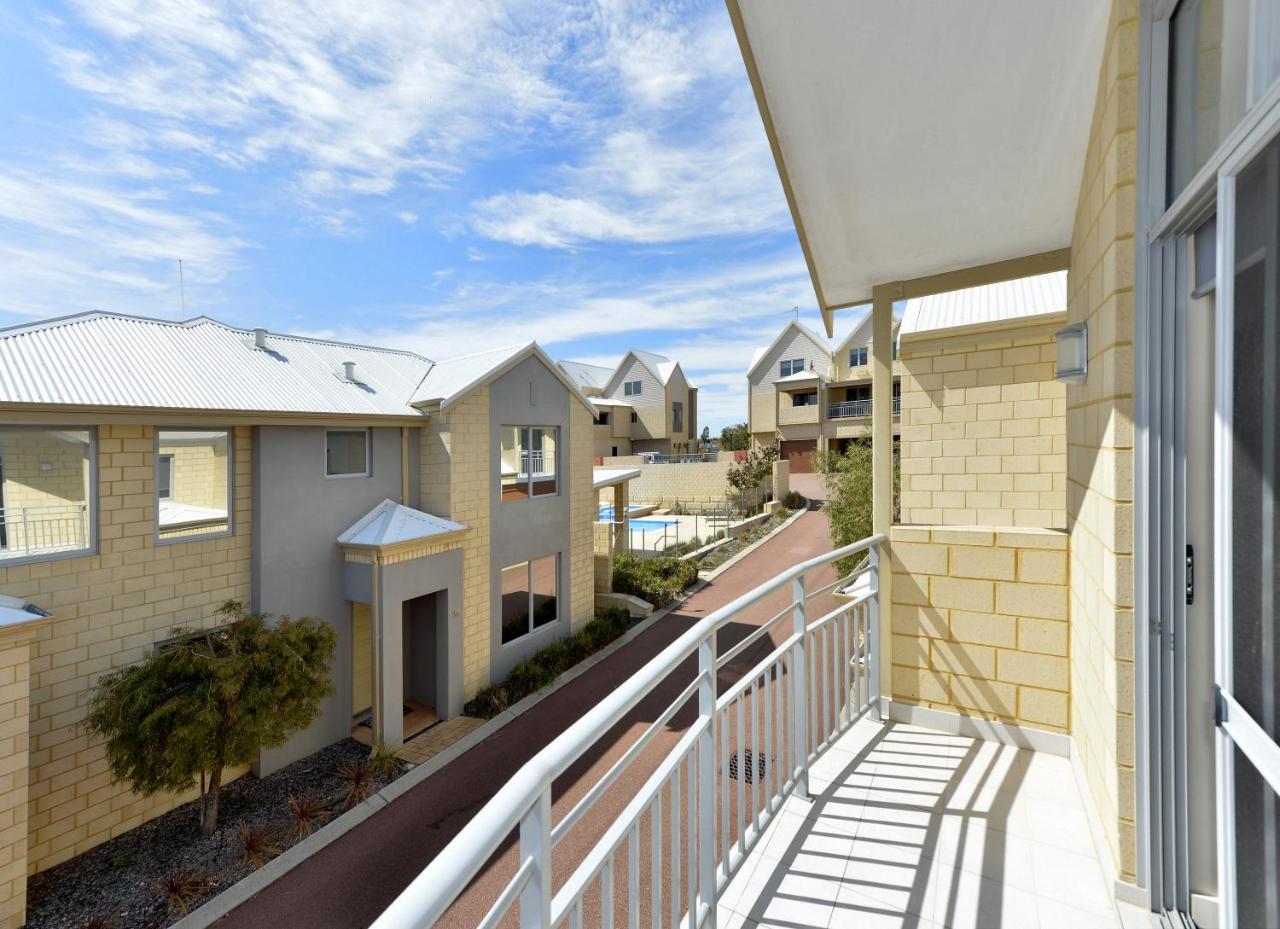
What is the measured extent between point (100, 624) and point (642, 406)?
26646mm

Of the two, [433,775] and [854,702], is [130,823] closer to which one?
[433,775]

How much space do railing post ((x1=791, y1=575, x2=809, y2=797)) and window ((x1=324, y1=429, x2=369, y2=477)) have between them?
270 inches

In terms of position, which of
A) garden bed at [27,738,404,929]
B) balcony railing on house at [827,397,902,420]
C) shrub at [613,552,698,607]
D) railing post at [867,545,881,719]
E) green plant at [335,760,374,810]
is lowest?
garden bed at [27,738,404,929]

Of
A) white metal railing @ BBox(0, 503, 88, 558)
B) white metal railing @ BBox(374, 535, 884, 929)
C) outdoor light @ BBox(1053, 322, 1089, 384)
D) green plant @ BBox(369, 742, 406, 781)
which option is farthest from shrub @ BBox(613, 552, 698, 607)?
outdoor light @ BBox(1053, 322, 1089, 384)

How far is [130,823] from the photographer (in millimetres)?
5688

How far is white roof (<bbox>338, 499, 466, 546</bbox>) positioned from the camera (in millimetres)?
7211

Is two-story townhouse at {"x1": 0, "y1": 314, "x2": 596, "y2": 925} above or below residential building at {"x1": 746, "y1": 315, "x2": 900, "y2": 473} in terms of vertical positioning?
below

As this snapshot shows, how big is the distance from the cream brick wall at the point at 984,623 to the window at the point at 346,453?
6.95m

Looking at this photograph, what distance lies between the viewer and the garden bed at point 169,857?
4.71 metres

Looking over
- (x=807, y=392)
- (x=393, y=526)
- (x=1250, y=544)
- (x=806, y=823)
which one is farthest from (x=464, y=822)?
(x=807, y=392)

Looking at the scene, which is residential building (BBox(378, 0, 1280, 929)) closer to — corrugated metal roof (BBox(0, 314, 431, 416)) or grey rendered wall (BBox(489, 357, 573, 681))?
corrugated metal roof (BBox(0, 314, 431, 416))

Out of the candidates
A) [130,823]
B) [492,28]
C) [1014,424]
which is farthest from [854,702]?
[130,823]

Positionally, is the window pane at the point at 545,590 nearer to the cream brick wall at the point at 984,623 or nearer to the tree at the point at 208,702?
the tree at the point at 208,702

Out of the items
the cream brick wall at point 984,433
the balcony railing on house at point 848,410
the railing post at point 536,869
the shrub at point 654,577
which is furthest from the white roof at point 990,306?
the balcony railing on house at point 848,410
